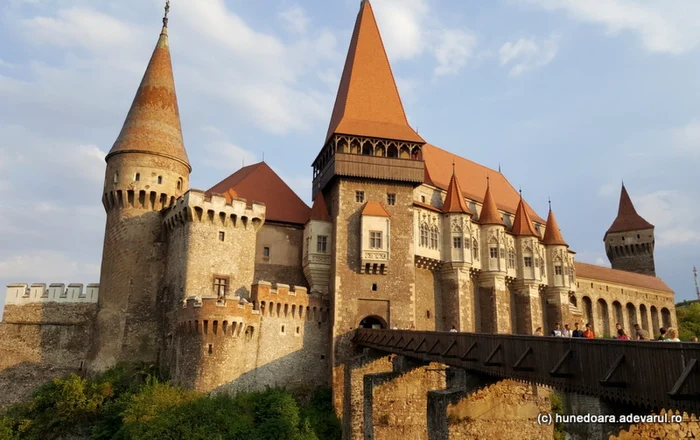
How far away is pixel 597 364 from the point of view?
33.1ft

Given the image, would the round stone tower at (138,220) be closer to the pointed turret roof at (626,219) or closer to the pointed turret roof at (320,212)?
the pointed turret roof at (320,212)

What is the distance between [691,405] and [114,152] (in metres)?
28.7

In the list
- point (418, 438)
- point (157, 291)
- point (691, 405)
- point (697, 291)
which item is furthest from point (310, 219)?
point (697, 291)

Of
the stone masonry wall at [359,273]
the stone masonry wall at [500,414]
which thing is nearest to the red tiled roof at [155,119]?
the stone masonry wall at [359,273]

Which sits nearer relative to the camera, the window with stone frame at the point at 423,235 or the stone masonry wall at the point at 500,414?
the stone masonry wall at the point at 500,414

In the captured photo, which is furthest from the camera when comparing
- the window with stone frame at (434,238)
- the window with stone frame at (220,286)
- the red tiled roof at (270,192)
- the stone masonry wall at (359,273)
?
the window with stone frame at (434,238)

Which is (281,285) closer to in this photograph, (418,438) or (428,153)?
(418,438)

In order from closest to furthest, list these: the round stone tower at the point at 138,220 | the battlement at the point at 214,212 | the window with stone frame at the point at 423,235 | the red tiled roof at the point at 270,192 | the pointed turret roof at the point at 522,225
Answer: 1. the battlement at the point at 214,212
2. the round stone tower at the point at 138,220
3. the red tiled roof at the point at 270,192
4. the window with stone frame at the point at 423,235
5. the pointed turret roof at the point at 522,225

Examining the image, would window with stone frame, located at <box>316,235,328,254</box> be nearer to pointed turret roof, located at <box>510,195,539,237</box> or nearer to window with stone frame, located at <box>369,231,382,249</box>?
window with stone frame, located at <box>369,231,382,249</box>

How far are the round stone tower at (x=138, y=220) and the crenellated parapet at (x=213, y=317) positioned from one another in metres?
3.68

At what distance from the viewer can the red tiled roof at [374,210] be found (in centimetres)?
2972

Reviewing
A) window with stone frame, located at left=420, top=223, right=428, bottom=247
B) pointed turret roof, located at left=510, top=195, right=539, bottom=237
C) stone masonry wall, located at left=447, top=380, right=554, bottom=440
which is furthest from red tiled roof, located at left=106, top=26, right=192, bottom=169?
stone masonry wall, located at left=447, top=380, right=554, bottom=440

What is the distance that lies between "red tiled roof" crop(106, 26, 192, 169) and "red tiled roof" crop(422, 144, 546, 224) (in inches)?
592

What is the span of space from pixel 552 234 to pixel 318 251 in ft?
61.6
